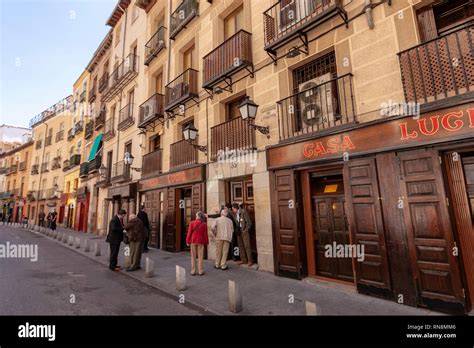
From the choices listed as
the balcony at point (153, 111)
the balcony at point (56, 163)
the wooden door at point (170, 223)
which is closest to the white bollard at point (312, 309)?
the wooden door at point (170, 223)

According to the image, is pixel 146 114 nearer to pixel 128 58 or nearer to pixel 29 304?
pixel 128 58

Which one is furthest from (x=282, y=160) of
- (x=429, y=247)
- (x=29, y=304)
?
(x=29, y=304)

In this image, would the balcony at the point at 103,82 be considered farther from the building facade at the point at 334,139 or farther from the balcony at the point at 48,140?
the balcony at the point at 48,140

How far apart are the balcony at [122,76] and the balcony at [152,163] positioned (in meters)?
6.01

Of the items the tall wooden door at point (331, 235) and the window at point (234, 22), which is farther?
the window at point (234, 22)

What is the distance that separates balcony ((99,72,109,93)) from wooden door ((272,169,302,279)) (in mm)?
17497

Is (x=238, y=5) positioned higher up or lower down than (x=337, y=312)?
higher up

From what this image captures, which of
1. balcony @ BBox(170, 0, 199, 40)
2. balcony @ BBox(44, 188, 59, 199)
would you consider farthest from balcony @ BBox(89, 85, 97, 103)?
balcony @ BBox(170, 0, 199, 40)

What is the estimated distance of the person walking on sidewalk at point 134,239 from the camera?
7675mm

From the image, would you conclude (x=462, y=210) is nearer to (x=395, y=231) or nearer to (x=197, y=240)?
(x=395, y=231)

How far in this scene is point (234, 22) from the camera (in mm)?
9836

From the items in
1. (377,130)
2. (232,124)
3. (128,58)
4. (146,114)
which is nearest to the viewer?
(377,130)

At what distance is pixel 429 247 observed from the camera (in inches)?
175
